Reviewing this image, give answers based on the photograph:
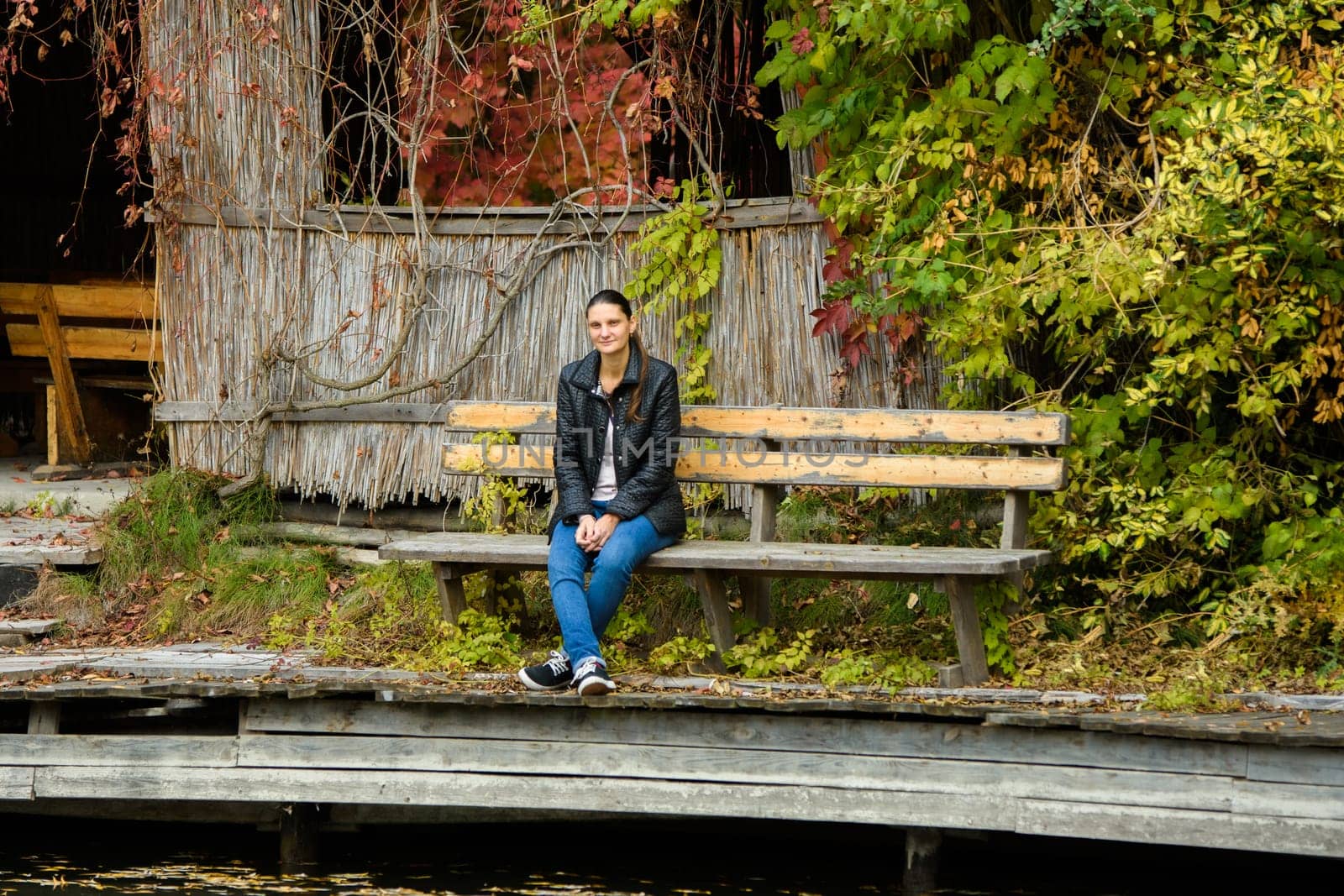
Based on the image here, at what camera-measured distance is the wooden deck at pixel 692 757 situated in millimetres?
4684

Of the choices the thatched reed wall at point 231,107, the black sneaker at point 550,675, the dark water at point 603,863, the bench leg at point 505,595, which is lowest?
the dark water at point 603,863

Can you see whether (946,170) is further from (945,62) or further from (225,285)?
(225,285)

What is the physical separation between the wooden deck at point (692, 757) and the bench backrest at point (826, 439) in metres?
0.90

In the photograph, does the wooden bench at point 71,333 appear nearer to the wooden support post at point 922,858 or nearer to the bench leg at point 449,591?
the bench leg at point 449,591

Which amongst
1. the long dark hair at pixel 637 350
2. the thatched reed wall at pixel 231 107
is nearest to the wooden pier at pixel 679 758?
the long dark hair at pixel 637 350

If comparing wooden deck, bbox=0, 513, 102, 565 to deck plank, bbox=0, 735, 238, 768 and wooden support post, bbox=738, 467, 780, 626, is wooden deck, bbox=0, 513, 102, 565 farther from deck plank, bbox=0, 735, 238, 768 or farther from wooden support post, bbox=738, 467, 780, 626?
wooden support post, bbox=738, 467, 780, 626

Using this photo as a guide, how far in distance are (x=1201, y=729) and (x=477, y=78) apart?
432 cm

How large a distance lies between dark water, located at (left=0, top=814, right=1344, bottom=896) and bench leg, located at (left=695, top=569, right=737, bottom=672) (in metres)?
0.70

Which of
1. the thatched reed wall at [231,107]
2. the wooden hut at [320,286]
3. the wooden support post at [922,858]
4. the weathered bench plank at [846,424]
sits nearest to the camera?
the wooden support post at [922,858]

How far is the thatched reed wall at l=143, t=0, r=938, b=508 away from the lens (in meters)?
7.34

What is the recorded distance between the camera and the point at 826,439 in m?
5.98

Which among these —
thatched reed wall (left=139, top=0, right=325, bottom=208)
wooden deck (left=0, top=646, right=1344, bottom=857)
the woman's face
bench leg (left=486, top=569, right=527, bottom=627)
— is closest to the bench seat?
bench leg (left=486, top=569, right=527, bottom=627)

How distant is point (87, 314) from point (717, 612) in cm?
546

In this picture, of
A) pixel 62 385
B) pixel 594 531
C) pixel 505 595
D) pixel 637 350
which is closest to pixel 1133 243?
pixel 637 350
